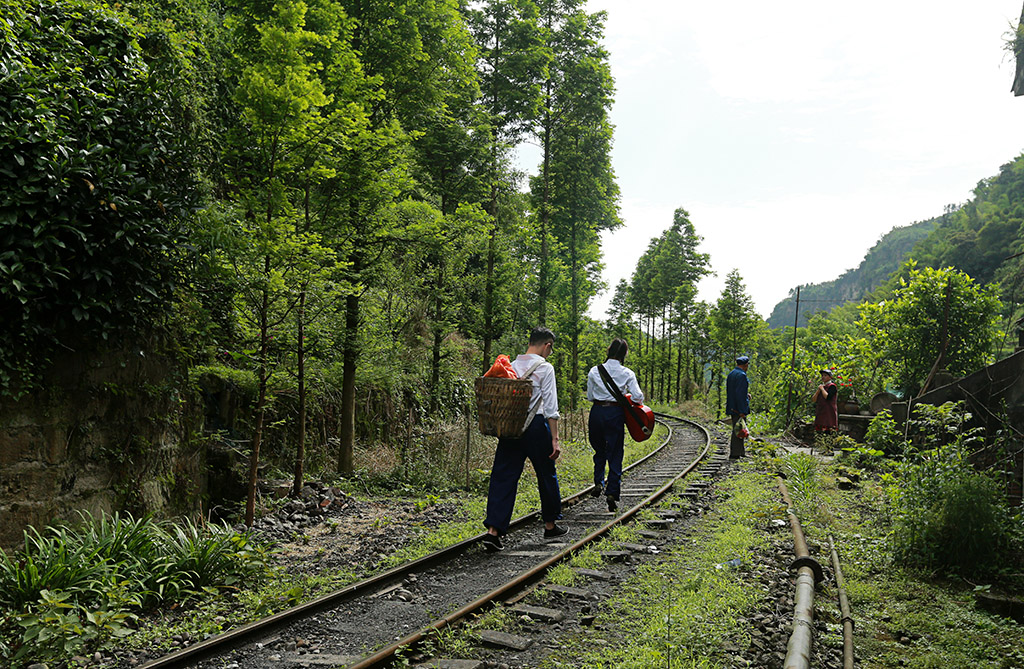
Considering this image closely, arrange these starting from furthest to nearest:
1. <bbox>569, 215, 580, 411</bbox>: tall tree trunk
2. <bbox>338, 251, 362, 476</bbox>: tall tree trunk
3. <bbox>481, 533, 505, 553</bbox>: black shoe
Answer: <bbox>569, 215, 580, 411</bbox>: tall tree trunk → <bbox>338, 251, 362, 476</bbox>: tall tree trunk → <bbox>481, 533, 505, 553</bbox>: black shoe

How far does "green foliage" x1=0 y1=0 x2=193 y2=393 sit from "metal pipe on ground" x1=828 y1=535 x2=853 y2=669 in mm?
6762

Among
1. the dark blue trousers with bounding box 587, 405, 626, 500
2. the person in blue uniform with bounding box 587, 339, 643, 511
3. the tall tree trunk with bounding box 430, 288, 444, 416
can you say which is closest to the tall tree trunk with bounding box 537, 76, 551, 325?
the tall tree trunk with bounding box 430, 288, 444, 416

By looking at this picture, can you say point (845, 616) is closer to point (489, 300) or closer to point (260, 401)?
point (260, 401)

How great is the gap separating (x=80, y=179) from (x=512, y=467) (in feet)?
17.1

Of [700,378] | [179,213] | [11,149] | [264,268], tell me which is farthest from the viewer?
[700,378]

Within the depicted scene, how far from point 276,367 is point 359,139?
365 cm

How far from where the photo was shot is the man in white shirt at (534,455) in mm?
6898

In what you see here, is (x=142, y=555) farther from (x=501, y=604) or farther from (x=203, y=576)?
(x=501, y=604)

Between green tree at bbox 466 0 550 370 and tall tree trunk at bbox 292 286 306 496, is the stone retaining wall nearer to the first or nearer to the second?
tall tree trunk at bbox 292 286 306 496

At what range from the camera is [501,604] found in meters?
5.08

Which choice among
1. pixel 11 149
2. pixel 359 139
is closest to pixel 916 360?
pixel 359 139

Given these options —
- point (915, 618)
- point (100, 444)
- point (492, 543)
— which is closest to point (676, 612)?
point (915, 618)

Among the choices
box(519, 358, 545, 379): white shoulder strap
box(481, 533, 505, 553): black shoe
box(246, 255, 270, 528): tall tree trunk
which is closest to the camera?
box(481, 533, 505, 553): black shoe

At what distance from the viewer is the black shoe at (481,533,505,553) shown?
6742mm
